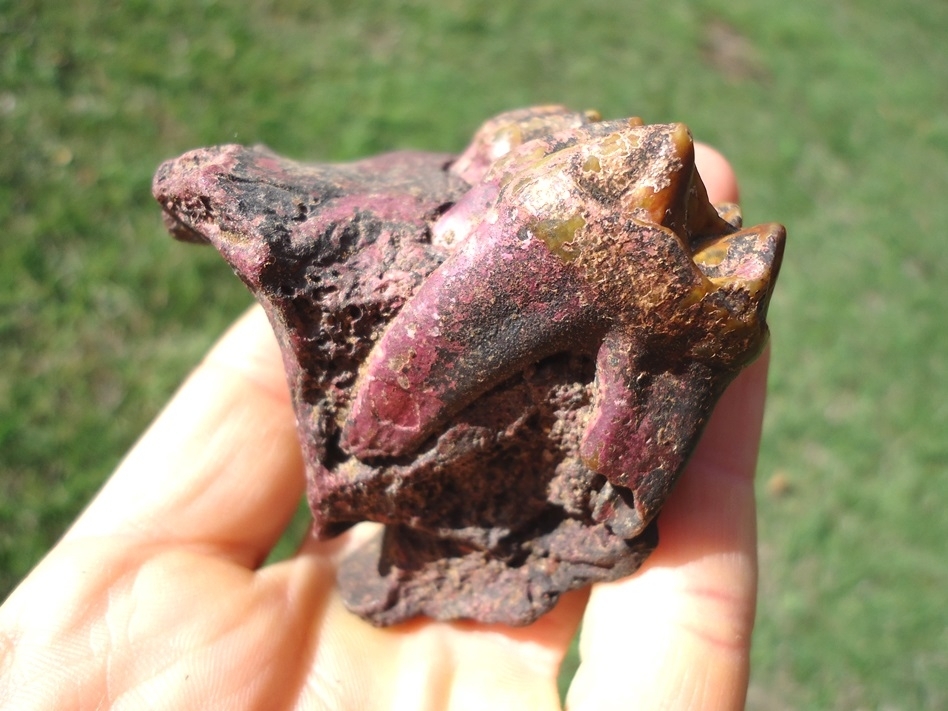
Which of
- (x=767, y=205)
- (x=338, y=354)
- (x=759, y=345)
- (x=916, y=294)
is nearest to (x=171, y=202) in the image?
(x=338, y=354)

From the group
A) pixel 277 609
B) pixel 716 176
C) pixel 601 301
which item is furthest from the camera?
pixel 716 176

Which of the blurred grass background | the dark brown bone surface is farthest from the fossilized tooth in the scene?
the blurred grass background

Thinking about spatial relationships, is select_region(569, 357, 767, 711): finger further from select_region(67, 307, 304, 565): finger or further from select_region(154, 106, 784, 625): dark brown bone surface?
select_region(67, 307, 304, 565): finger

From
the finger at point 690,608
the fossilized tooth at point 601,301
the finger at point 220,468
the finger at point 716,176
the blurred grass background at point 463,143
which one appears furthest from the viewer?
the blurred grass background at point 463,143

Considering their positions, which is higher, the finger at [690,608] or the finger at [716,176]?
the finger at [716,176]

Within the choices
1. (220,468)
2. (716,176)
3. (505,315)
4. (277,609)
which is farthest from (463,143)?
(505,315)

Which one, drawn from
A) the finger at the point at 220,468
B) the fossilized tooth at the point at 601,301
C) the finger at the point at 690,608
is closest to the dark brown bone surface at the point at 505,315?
the fossilized tooth at the point at 601,301

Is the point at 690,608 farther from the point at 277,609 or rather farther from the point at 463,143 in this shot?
the point at 463,143

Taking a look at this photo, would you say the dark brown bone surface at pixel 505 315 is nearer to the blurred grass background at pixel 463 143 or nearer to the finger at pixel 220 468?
the finger at pixel 220 468
